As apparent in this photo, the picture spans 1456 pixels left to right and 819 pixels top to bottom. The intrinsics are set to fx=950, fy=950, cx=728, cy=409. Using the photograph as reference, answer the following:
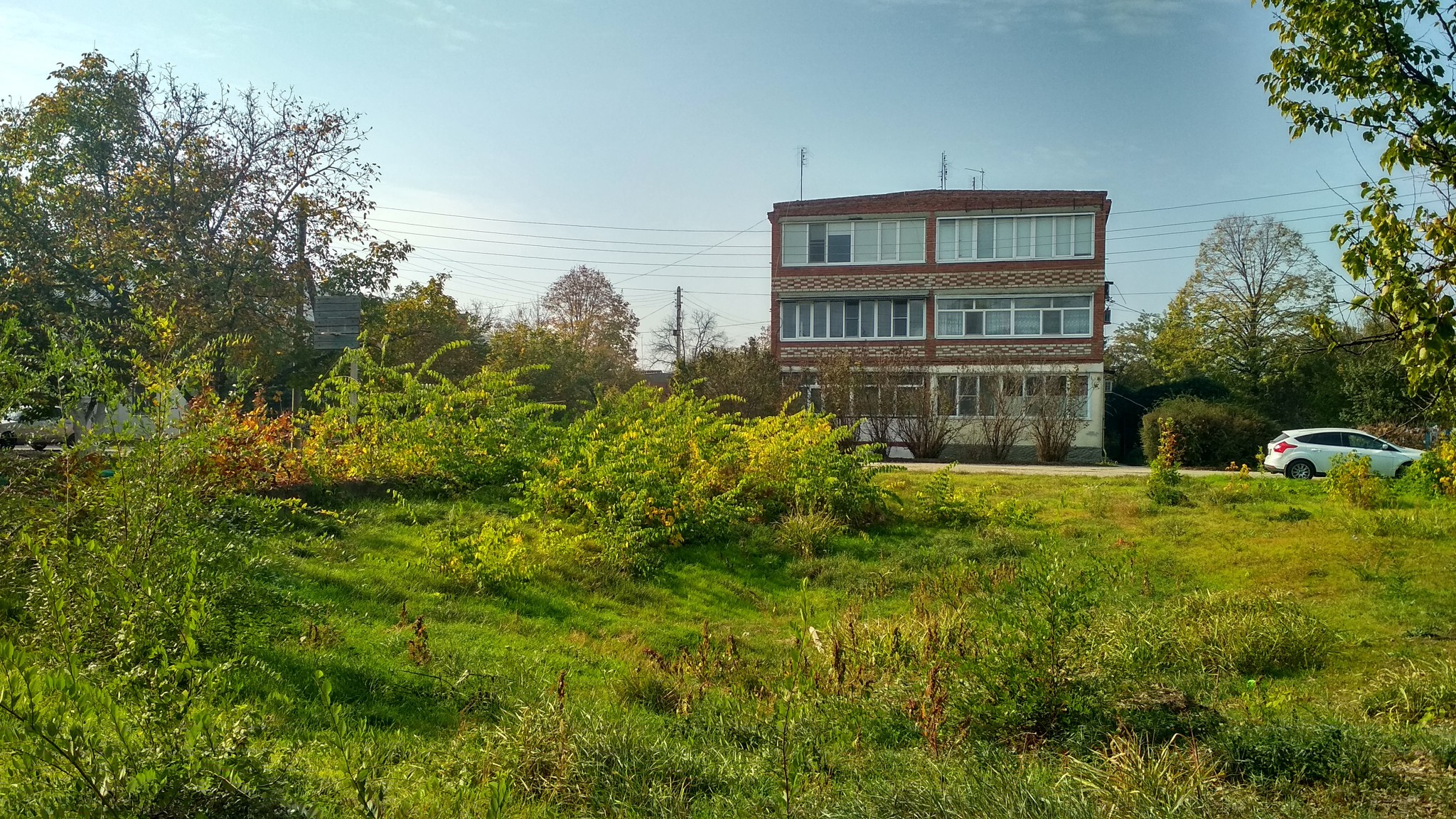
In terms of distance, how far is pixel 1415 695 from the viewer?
535 cm

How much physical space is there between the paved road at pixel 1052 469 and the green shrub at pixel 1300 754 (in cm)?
1516

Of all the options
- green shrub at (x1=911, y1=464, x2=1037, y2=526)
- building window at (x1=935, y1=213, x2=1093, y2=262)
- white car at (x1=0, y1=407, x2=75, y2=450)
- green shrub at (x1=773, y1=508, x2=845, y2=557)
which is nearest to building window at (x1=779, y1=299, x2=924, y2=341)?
building window at (x1=935, y1=213, x2=1093, y2=262)

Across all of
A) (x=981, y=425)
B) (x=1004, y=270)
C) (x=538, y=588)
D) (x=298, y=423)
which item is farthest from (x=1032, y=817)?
(x=1004, y=270)

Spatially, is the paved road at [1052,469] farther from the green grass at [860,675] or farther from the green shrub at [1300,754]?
the green shrub at [1300,754]

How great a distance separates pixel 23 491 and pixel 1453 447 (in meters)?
15.0

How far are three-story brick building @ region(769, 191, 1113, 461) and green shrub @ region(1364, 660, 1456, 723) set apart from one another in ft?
83.2

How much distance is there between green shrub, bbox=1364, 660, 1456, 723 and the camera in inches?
203

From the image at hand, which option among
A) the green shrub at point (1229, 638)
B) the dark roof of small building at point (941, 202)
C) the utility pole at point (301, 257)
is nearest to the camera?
the green shrub at point (1229, 638)

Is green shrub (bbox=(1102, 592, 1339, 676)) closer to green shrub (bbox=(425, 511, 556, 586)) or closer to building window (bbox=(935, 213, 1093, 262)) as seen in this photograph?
green shrub (bbox=(425, 511, 556, 586))

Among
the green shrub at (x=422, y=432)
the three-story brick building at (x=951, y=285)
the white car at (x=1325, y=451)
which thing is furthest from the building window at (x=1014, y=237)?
the green shrub at (x=422, y=432)

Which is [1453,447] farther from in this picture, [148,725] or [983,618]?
[148,725]

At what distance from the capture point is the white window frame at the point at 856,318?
34812 mm

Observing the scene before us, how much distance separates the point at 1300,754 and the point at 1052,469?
19.2 m

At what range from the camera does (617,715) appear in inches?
186
